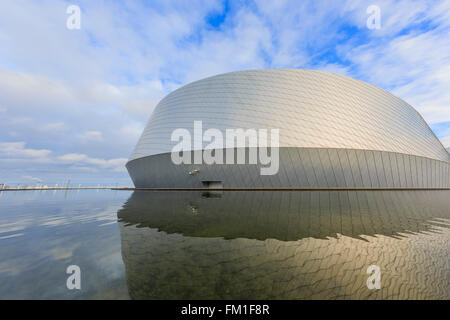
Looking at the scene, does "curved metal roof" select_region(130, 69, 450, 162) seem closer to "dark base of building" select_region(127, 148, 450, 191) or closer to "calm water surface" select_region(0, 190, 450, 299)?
"dark base of building" select_region(127, 148, 450, 191)

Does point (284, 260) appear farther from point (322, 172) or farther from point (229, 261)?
point (322, 172)

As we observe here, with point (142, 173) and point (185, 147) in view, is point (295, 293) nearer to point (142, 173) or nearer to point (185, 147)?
point (185, 147)

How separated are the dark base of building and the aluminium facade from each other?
9cm

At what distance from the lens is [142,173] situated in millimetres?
25344

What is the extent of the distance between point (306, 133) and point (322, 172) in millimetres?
3747

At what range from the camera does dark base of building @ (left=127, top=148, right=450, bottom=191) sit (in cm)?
1769

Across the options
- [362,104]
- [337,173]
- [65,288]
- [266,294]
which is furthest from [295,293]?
[362,104]

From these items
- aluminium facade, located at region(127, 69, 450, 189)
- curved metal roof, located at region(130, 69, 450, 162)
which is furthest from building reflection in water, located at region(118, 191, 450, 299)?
curved metal roof, located at region(130, 69, 450, 162)
